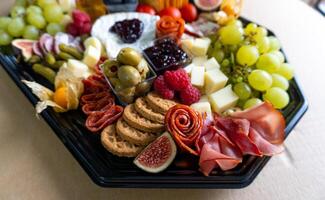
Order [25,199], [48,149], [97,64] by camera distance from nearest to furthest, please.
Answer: [25,199]
[48,149]
[97,64]

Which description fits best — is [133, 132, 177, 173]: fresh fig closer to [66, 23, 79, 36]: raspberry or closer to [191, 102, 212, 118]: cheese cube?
[191, 102, 212, 118]: cheese cube

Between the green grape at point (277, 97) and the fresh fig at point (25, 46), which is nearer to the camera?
the green grape at point (277, 97)

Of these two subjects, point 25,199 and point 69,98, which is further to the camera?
point 69,98

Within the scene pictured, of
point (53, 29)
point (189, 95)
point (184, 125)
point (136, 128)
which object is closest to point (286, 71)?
point (189, 95)

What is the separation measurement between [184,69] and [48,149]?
1.76 ft

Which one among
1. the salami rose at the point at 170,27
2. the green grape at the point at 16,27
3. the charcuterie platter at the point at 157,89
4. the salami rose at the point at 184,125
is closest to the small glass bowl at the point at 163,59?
the charcuterie platter at the point at 157,89

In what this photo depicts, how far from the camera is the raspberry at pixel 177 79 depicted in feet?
3.92

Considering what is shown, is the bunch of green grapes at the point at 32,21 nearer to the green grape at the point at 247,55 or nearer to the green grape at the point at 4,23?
the green grape at the point at 4,23

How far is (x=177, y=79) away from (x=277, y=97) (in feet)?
1.14

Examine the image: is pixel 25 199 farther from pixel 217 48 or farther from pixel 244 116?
pixel 217 48

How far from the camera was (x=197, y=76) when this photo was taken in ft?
4.19

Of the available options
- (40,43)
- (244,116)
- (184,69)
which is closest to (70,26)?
(40,43)

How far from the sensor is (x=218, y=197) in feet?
3.64

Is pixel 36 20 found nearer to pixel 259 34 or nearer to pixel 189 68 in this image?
pixel 189 68
